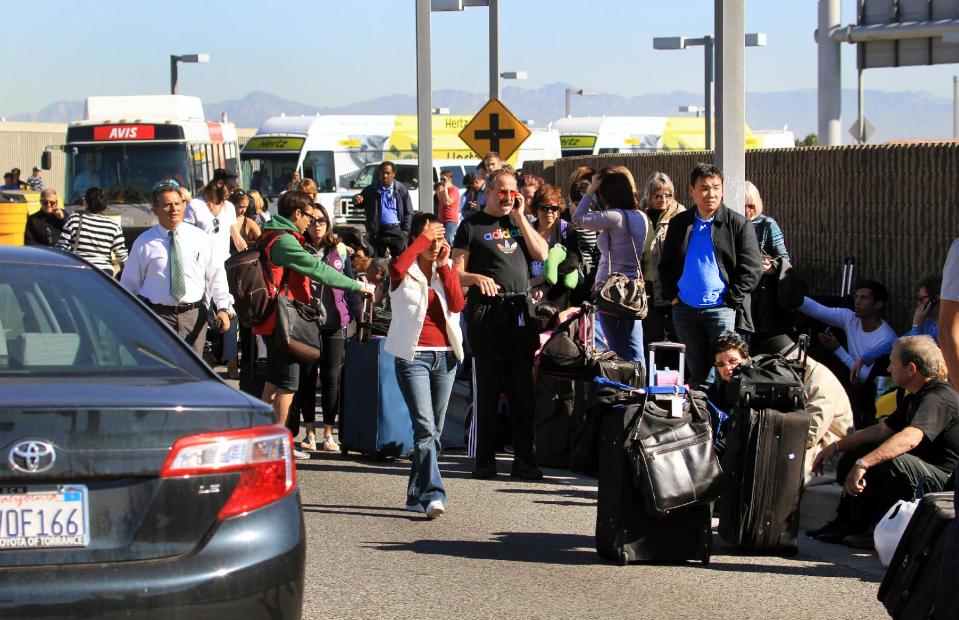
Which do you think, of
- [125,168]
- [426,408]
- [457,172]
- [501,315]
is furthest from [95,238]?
[457,172]

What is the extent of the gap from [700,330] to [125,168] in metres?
18.4

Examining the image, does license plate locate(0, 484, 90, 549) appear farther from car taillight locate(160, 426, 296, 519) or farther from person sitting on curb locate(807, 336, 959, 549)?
person sitting on curb locate(807, 336, 959, 549)

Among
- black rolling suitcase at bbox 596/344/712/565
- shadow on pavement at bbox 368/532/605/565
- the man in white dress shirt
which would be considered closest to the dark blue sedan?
black rolling suitcase at bbox 596/344/712/565

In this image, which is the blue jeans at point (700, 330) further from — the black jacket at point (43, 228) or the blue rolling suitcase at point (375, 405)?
the black jacket at point (43, 228)

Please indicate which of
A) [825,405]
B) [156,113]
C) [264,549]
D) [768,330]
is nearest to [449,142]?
[156,113]

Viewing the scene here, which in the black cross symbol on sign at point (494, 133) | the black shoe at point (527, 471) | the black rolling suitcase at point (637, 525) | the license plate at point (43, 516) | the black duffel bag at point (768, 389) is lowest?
the black shoe at point (527, 471)

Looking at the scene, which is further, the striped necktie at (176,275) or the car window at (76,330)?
the striped necktie at (176,275)

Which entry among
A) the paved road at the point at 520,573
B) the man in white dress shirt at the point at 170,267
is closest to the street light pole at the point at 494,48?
the man in white dress shirt at the point at 170,267

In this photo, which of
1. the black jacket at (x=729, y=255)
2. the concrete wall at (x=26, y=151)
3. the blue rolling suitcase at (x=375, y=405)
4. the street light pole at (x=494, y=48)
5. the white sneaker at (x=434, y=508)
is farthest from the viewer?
the concrete wall at (x=26, y=151)

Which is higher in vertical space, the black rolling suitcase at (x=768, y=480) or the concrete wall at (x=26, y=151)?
the concrete wall at (x=26, y=151)

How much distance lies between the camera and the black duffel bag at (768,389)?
770 cm

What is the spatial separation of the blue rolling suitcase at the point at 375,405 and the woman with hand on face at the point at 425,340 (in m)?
1.81

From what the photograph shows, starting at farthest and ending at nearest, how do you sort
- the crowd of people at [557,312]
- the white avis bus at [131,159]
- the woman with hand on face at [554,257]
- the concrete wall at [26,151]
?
1. the concrete wall at [26,151]
2. the white avis bus at [131,159]
3. the woman with hand on face at [554,257]
4. the crowd of people at [557,312]

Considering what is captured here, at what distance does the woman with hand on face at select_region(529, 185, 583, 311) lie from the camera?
10.9 metres
